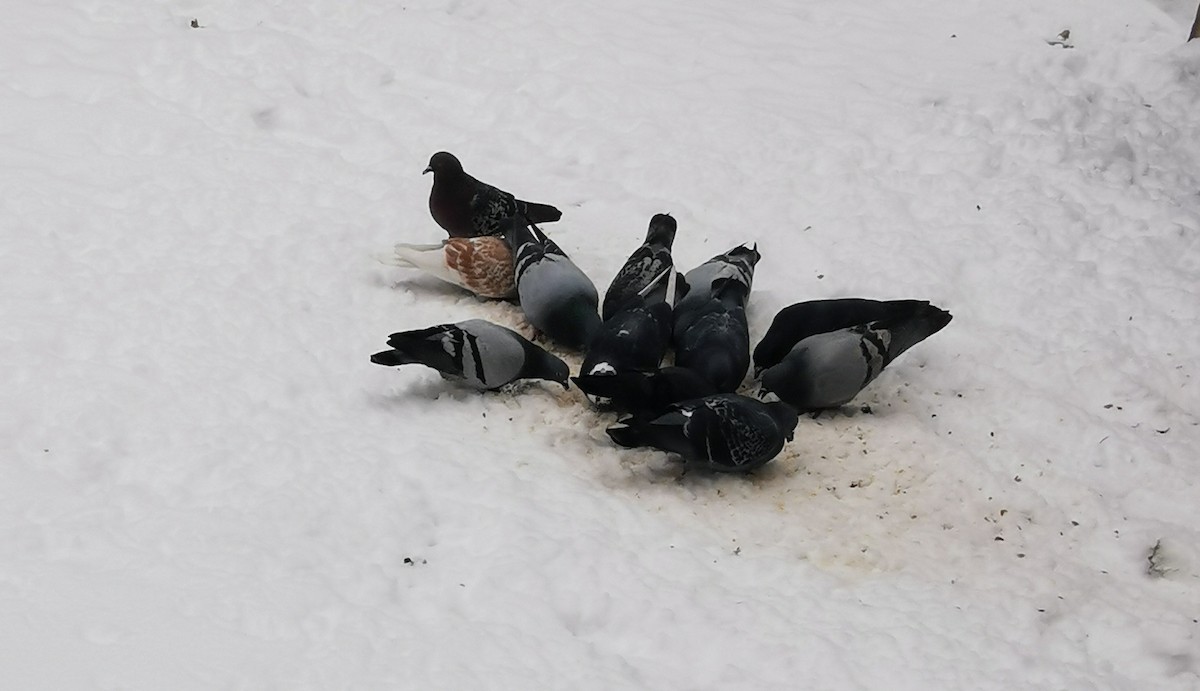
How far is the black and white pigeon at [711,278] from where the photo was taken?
4281mm

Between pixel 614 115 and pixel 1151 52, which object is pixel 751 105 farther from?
pixel 1151 52

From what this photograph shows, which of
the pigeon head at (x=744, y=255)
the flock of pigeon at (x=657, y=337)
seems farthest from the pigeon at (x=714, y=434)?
the pigeon head at (x=744, y=255)

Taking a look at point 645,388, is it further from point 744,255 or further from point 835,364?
point 744,255

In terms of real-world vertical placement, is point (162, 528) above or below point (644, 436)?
below

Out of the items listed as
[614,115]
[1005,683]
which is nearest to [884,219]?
[614,115]

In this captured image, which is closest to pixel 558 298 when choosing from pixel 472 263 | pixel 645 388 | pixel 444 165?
pixel 472 263

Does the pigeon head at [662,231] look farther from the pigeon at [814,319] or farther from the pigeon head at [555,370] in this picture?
the pigeon head at [555,370]

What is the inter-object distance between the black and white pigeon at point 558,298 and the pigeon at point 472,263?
128 mm

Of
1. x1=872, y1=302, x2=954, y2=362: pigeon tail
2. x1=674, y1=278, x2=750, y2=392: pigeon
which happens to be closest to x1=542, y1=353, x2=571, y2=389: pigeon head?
x1=674, y1=278, x2=750, y2=392: pigeon

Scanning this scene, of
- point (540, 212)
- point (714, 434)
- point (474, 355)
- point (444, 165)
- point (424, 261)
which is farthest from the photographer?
point (540, 212)

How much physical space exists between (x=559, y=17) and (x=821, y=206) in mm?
2282

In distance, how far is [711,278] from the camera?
4379 millimetres

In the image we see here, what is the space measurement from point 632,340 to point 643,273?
52 centimetres

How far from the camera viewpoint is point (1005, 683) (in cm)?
269
